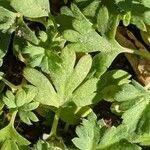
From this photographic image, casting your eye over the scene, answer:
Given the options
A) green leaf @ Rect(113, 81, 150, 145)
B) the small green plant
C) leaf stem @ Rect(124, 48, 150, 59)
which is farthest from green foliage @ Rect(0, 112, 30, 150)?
leaf stem @ Rect(124, 48, 150, 59)

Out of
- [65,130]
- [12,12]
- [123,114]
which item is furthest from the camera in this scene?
[65,130]

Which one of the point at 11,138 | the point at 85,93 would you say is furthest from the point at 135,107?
the point at 11,138

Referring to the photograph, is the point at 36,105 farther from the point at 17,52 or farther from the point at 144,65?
the point at 144,65

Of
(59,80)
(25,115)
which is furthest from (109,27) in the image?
(25,115)

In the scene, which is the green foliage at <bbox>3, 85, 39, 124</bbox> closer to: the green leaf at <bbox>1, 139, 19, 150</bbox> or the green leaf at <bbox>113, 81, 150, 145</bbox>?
the green leaf at <bbox>1, 139, 19, 150</bbox>

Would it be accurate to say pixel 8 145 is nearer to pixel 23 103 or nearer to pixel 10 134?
pixel 10 134

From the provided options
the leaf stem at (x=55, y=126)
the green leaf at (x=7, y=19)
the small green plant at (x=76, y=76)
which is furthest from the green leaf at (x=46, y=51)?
the leaf stem at (x=55, y=126)

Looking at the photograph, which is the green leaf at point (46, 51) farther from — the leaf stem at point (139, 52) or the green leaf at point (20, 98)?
the leaf stem at point (139, 52)
